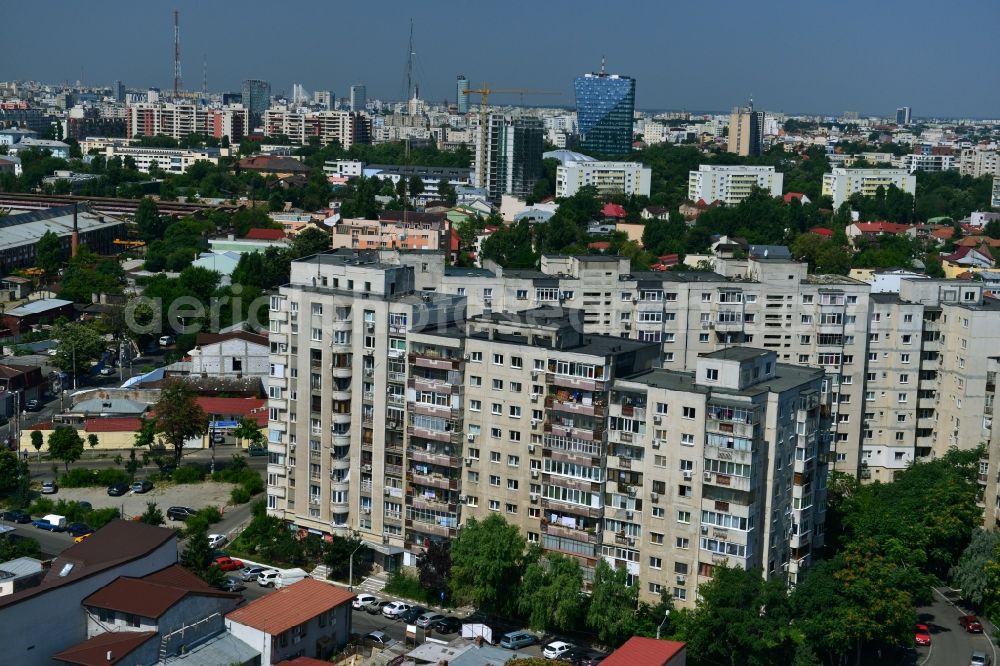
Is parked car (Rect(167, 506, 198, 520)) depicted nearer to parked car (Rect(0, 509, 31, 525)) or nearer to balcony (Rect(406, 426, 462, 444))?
parked car (Rect(0, 509, 31, 525))

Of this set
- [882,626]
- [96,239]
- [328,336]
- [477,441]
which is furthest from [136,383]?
[96,239]

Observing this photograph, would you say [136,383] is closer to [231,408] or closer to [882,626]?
[231,408]

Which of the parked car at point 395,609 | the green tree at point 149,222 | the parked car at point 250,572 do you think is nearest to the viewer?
the parked car at point 395,609

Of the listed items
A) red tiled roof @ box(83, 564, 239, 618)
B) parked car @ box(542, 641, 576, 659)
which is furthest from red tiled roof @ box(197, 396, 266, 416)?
parked car @ box(542, 641, 576, 659)

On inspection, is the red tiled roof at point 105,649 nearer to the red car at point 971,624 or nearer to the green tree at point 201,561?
the green tree at point 201,561

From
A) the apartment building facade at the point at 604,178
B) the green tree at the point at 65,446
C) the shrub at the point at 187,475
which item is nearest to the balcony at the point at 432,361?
the shrub at the point at 187,475
